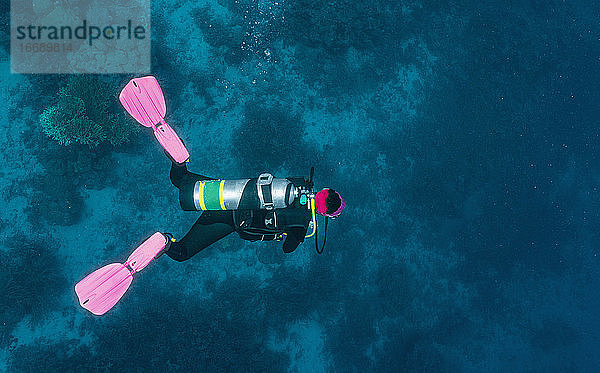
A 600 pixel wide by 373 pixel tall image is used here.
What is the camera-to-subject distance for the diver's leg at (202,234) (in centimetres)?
456

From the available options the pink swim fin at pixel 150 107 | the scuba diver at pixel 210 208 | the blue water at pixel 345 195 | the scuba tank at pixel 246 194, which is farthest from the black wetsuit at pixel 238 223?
the blue water at pixel 345 195

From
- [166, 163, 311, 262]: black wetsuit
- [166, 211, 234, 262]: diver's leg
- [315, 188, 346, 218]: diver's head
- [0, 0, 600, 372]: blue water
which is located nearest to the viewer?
[315, 188, 346, 218]: diver's head

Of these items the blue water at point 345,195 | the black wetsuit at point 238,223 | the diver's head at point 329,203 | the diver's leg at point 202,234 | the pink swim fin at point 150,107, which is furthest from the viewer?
the blue water at point 345,195

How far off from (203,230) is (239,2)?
18.2ft

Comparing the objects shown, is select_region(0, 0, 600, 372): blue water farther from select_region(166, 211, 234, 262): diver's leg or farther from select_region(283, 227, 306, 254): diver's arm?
select_region(283, 227, 306, 254): diver's arm

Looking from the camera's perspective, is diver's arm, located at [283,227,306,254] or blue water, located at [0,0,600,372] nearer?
diver's arm, located at [283,227,306,254]

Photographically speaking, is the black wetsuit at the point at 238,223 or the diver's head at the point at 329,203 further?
the black wetsuit at the point at 238,223

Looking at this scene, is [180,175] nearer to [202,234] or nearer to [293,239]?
[202,234]

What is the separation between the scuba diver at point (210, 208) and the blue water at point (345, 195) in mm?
2027

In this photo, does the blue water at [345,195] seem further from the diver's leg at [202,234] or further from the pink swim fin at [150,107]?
the pink swim fin at [150,107]

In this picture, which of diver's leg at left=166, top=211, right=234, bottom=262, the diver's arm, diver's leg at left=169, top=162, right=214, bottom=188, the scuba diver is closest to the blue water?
diver's leg at left=166, top=211, right=234, bottom=262

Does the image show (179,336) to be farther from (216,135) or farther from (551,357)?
(551,357)

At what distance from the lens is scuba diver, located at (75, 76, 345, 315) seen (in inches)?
151

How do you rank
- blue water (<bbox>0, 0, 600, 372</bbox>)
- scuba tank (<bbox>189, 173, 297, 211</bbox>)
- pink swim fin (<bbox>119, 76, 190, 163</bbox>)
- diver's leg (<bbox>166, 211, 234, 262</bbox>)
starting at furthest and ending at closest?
blue water (<bbox>0, 0, 600, 372</bbox>)
diver's leg (<bbox>166, 211, 234, 262</bbox>)
pink swim fin (<bbox>119, 76, 190, 163</bbox>)
scuba tank (<bbox>189, 173, 297, 211</bbox>)
